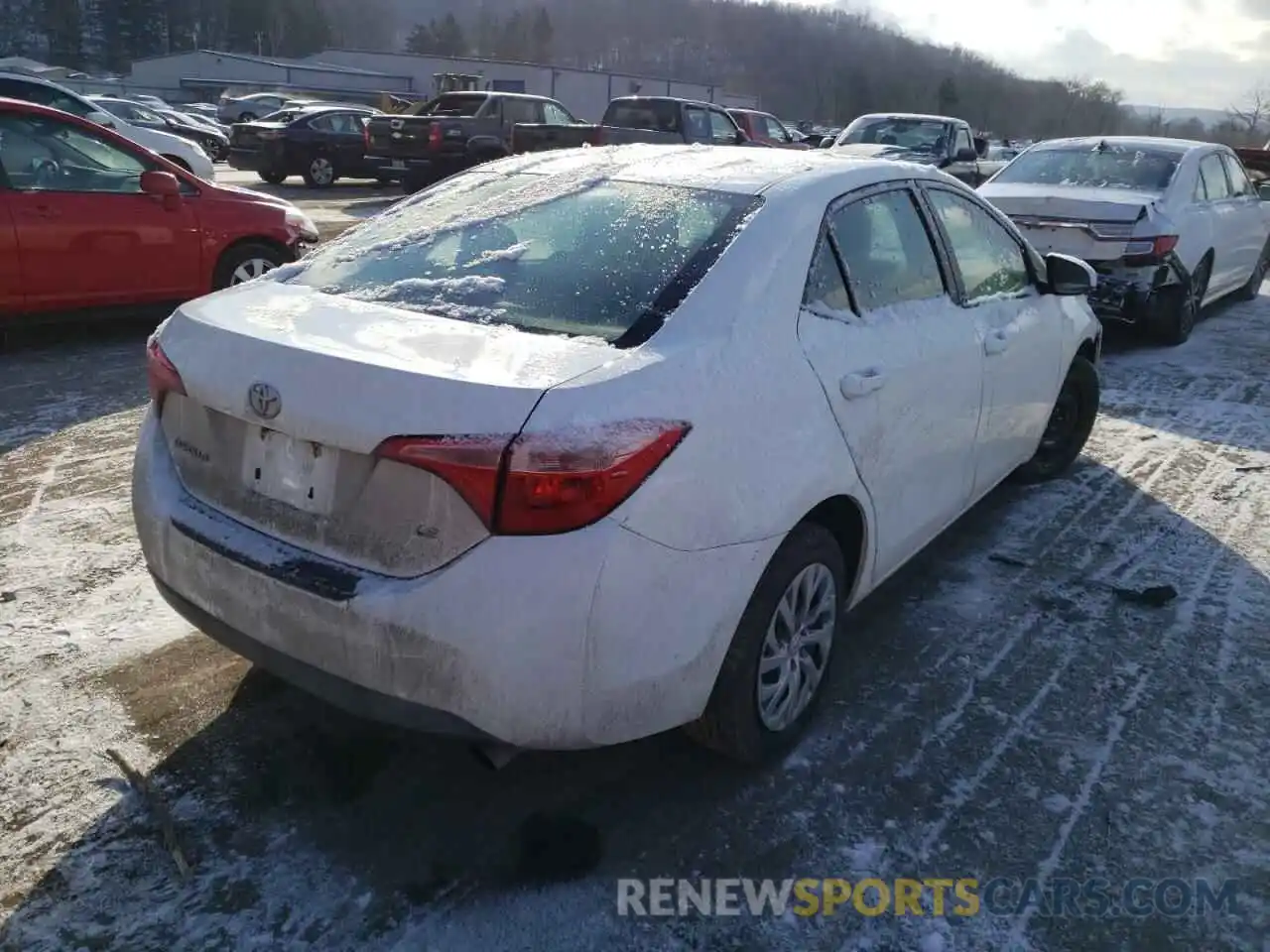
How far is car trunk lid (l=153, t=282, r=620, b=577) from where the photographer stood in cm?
224

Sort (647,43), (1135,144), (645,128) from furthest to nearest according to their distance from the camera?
(647,43) → (645,128) → (1135,144)

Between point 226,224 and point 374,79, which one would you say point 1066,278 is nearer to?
point 226,224

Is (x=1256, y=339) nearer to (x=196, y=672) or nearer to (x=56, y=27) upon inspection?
(x=196, y=672)

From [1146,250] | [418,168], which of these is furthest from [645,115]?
[1146,250]

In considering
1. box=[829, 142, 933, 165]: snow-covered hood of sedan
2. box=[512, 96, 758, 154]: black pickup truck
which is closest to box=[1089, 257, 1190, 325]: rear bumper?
box=[829, 142, 933, 165]: snow-covered hood of sedan

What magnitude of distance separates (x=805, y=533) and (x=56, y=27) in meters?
98.3

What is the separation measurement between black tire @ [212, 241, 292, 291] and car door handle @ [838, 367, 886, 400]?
5.77 m

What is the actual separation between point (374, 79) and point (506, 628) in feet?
241

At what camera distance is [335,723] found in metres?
3.09

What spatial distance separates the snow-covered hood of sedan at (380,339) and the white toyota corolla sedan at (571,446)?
12mm

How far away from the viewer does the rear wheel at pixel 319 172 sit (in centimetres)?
2067

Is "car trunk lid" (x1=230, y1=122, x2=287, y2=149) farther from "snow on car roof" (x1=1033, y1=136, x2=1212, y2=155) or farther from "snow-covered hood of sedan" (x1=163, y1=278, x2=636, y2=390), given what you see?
"snow-covered hood of sedan" (x1=163, y1=278, x2=636, y2=390)

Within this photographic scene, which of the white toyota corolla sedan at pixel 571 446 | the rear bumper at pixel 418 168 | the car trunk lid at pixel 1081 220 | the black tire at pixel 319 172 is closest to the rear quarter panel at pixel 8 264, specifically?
the white toyota corolla sedan at pixel 571 446

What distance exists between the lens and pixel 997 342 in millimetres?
3949
